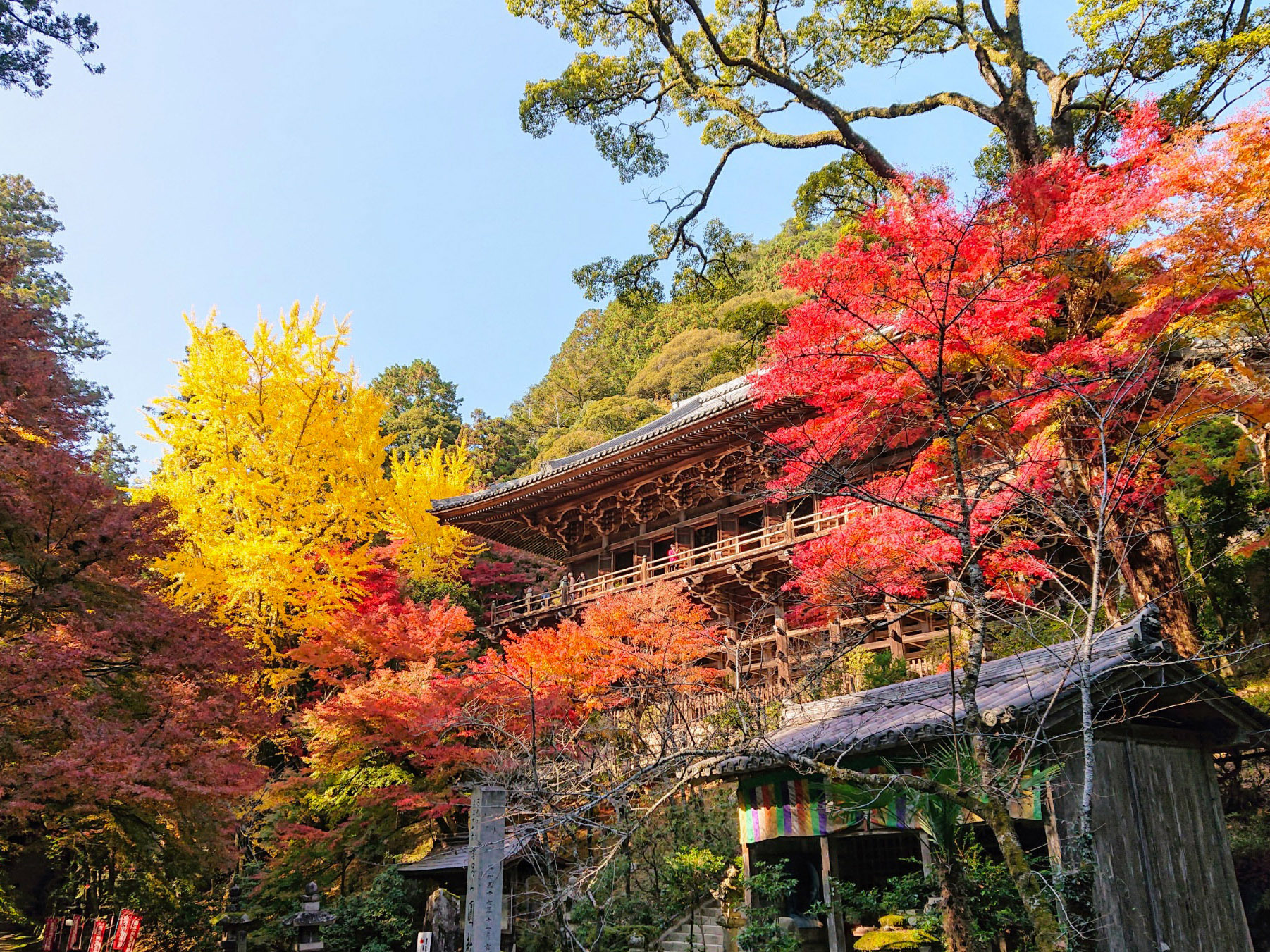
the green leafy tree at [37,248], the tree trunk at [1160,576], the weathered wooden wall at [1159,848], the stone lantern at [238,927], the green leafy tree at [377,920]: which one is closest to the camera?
the weathered wooden wall at [1159,848]

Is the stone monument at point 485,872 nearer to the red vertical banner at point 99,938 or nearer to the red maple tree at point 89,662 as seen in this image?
the red maple tree at point 89,662

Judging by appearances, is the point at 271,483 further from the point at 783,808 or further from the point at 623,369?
the point at 623,369

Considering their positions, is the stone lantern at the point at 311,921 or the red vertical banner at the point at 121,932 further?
the red vertical banner at the point at 121,932

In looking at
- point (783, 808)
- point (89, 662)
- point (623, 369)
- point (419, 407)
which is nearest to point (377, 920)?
point (89, 662)

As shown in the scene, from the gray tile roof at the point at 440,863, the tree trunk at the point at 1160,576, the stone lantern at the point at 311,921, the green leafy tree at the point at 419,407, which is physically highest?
the green leafy tree at the point at 419,407

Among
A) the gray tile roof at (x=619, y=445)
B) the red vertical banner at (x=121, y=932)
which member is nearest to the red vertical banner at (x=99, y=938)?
the red vertical banner at (x=121, y=932)

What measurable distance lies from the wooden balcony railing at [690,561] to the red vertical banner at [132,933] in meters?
8.85

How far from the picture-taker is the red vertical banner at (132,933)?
12.3m

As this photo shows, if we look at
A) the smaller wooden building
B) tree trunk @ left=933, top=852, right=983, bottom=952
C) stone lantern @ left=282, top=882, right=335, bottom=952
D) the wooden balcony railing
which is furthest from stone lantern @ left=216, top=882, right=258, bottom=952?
tree trunk @ left=933, top=852, right=983, bottom=952

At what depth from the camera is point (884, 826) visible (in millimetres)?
7379

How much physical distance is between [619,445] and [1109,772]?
1280 centimetres

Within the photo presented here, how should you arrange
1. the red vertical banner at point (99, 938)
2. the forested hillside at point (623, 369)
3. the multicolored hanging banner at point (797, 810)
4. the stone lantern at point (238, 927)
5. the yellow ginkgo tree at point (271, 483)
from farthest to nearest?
the forested hillside at point (623, 369) → the yellow ginkgo tree at point (271, 483) → the red vertical banner at point (99, 938) → the stone lantern at point (238, 927) → the multicolored hanging banner at point (797, 810)

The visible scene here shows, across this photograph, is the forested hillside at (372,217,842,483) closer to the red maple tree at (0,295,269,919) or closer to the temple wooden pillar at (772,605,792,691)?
the temple wooden pillar at (772,605,792,691)

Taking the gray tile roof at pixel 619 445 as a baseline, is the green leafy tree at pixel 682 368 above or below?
above
